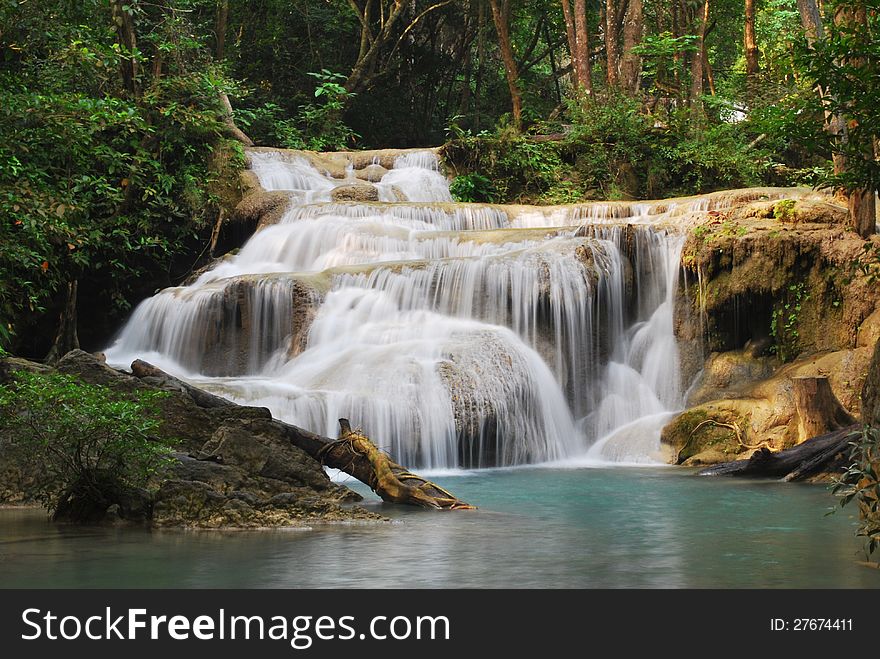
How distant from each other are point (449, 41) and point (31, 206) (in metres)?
28.4

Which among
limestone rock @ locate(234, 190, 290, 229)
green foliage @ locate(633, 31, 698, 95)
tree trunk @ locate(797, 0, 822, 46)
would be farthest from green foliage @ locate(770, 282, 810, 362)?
green foliage @ locate(633, 31, 698, 95)

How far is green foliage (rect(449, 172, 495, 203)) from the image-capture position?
2328 centimetres

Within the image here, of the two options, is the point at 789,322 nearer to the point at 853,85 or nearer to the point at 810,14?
the point at 810,14

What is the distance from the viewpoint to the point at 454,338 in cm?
1366

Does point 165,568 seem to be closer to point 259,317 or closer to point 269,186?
point 259,317

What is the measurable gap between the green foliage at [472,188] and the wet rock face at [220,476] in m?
14.9

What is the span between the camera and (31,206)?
809cm

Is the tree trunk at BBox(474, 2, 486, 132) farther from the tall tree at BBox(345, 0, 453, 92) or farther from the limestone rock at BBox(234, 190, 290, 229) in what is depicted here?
the limestone rock at BBox(234, 190, 290, 229)

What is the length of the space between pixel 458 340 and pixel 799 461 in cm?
482

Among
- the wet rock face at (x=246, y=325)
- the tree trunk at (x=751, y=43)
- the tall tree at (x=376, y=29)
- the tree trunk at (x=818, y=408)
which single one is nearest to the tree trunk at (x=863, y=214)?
the tree trunk at (x=818, y=408)

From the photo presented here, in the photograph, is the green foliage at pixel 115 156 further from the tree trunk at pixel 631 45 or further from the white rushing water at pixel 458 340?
the tree trunk at pixel 631 45

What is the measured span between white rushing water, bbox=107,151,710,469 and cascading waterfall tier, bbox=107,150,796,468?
0.02m

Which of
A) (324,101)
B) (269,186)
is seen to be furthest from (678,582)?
(324,101)
